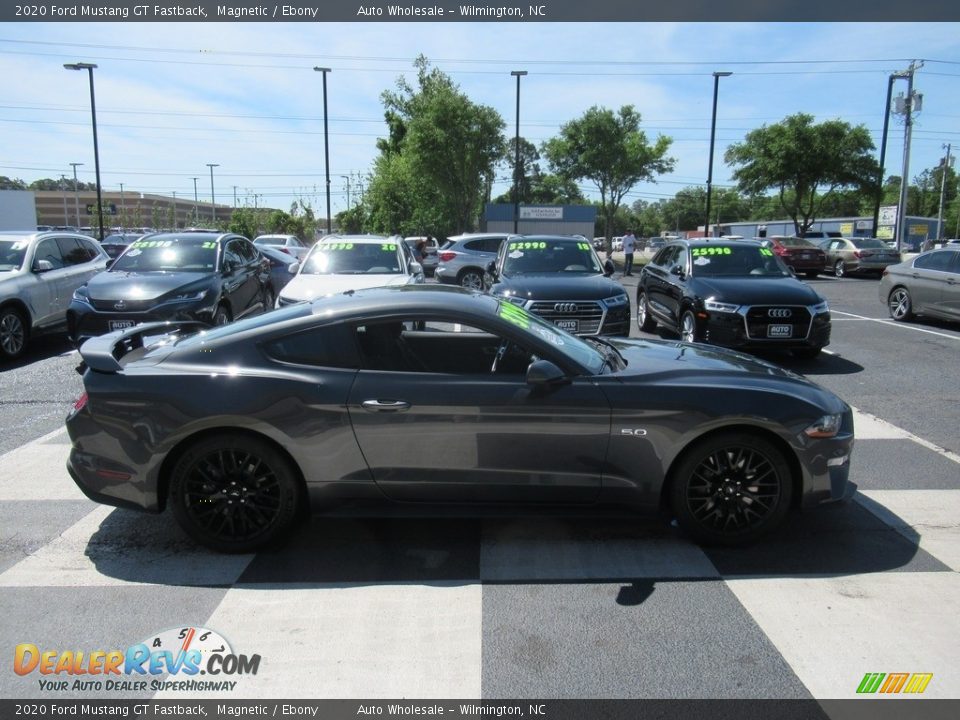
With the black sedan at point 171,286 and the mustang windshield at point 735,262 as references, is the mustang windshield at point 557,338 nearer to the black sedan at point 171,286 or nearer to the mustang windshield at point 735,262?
the black sedan at point 171,286

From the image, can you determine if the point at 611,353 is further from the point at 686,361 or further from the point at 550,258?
the point at 550,258

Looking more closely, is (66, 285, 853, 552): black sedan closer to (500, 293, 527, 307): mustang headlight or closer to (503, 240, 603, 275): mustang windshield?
(500, 293, 527, 307): mustang headlight

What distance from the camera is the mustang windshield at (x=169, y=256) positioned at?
10.0 metres

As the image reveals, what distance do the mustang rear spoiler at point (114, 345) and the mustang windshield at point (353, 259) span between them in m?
5.04

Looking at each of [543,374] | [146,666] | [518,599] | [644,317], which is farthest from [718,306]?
[146,666]

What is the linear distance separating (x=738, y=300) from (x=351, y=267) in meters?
5.40

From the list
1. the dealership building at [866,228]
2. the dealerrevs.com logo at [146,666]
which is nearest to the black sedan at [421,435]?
the dealerrevs.com logo at [146,666]

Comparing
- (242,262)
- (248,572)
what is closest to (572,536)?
(248,572)

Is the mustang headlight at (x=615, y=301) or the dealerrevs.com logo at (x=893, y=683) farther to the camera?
the mustang headlight at (x=615, y=301)

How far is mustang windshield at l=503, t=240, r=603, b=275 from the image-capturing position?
10.6 metres

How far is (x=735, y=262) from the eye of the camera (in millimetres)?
10328

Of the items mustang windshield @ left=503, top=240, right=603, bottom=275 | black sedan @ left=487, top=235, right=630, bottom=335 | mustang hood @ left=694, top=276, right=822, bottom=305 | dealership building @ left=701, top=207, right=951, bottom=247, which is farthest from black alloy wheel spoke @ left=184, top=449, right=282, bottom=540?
dealership building @ left=701, top=207, right=951, bottom=247

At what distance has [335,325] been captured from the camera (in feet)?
13.1

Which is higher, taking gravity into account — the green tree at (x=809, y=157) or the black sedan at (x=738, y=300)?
the green tree at (x=809, y=157)
